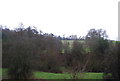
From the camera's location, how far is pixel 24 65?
10.4 meters

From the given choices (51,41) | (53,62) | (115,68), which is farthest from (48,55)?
(115,68)

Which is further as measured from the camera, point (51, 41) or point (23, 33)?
point (51, 41)

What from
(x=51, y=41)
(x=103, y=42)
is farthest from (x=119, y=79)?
(x=51, y=41)

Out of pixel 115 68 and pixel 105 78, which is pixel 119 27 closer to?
pixel 115 68

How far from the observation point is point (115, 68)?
10.7m

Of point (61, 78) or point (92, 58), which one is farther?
point (92, 58)

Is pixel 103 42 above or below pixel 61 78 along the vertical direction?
above

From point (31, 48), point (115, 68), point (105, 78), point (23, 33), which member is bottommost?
point (105, 78)

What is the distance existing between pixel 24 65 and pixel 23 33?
237cm

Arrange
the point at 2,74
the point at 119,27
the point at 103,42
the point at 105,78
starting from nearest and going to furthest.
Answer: the point at 119,27 < the point at 2,74 < the point at 105,78 < the point at 103,42

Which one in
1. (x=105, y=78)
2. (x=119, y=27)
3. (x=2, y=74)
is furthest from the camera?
(x=105, y=78)

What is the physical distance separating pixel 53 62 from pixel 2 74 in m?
5.49

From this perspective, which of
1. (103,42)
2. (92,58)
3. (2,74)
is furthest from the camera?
(103,42)

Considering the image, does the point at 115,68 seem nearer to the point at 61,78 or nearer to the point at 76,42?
the point at 61,78
